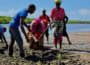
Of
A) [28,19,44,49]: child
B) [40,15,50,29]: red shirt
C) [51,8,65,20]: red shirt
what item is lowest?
[28,19,44,49]: child

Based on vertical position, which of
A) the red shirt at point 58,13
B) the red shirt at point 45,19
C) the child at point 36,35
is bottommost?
the child at point 36,35

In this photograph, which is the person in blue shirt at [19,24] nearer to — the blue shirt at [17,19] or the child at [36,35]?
the blue shirt at [17,19]

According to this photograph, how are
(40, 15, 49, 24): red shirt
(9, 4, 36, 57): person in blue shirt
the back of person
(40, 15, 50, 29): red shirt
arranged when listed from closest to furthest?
(9, 4, 36, 57): person in blue shirt, the back of person, (40, 15, 50, 29): red shirt, (40, 15, 49, 24): red shirt

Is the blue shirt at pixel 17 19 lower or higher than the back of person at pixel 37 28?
higher

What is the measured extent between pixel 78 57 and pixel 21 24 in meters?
2.30

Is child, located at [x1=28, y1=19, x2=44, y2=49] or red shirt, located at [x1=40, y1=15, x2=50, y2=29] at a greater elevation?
red shirt, located at [x1=40, y1=15, x2=50, y2=29]

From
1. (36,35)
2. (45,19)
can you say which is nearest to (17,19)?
(36,35)

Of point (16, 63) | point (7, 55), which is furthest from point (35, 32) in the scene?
point (16, 63)

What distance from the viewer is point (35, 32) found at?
56.4 ft

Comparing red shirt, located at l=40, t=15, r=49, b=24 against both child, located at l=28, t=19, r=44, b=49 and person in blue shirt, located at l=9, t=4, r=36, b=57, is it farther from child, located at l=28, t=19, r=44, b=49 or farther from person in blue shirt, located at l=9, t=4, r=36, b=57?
person in blue shirt, located at l=9, t=4, r=36, b=57

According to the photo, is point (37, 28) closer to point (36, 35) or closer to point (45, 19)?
point (36, 35)

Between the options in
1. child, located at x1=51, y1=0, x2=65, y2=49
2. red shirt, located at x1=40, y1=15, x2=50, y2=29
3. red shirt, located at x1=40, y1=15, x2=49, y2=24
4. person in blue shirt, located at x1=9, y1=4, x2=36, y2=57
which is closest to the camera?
person in blue shirt, located at x1=9, y1=4, x2=36, y2=57

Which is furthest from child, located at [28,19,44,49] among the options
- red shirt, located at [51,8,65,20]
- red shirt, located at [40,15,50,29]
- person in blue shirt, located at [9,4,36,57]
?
red shirt, located at [40,15,50,29]

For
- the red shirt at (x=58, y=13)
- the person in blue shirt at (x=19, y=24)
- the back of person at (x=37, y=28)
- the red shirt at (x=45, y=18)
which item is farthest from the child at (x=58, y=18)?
the red shirt at (x=45, y=18)
